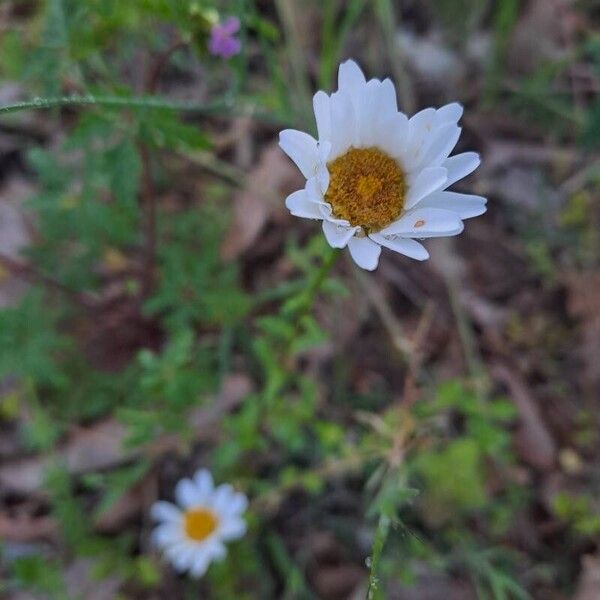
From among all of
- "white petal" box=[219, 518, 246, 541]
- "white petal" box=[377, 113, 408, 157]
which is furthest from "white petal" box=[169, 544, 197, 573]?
"white petal" box=[377, 113, 408, 157]

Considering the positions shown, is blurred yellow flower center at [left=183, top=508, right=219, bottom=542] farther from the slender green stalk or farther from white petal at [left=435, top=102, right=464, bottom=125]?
white petal at [left=435, top=102, right=464, bottom=125]

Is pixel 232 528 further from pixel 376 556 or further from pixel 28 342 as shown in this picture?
pixel 376 556

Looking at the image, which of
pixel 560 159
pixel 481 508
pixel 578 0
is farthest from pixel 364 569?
pixel 578 0

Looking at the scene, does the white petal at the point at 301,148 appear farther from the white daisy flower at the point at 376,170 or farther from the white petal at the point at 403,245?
the white petal at the point at 403,245

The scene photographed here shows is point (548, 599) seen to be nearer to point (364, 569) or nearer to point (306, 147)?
point (364, 569)

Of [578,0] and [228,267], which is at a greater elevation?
[578,0]
